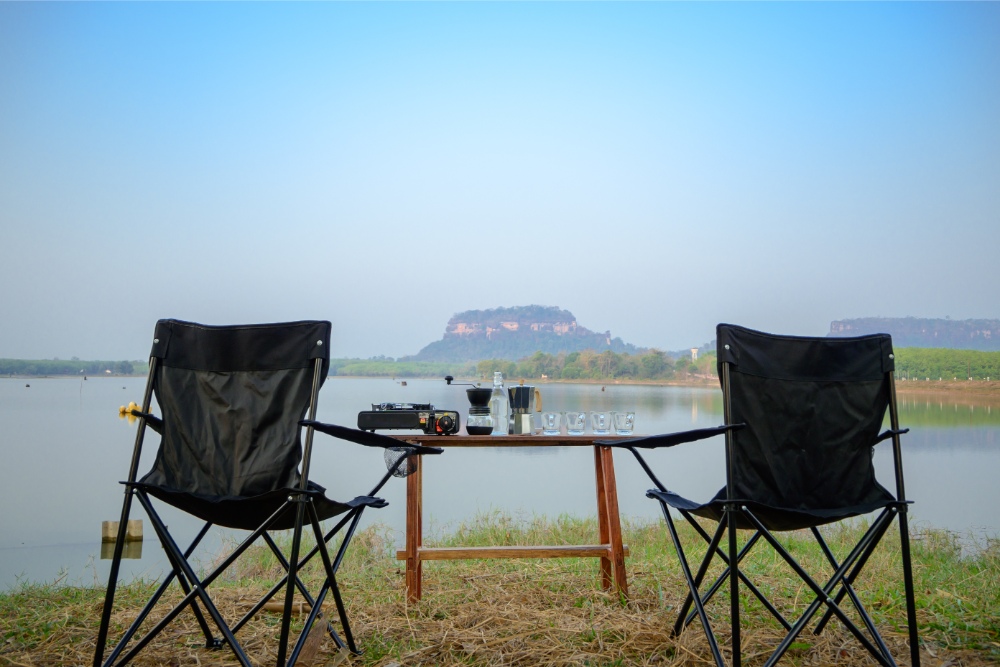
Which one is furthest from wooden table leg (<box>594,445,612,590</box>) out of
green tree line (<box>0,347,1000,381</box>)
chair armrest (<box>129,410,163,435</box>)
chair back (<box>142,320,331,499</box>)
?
green tree line (<box>0,347,1000,381</box>)

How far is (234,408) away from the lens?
2.05 metres

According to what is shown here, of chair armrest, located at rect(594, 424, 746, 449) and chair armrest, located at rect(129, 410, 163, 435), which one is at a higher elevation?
chair armrest, located at rect(129, 410, 163, 435)

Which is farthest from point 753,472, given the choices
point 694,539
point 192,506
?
point 694,539

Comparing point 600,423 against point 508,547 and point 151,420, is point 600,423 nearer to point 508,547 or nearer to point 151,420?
point 508,547

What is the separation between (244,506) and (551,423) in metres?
1.34

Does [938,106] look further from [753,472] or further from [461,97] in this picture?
[753,472]

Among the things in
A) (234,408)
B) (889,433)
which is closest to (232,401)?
(234,408)

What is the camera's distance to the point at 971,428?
13227 mm

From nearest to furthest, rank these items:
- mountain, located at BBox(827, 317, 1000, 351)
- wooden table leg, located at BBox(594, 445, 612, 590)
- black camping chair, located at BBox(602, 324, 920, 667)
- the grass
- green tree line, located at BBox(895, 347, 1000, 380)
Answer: black camping chair, located at BBox(602, 324, 920, 667) → the grass → wooden table leg, located at BBox(594, 445, 612, 590) → green tree line, located at BBox(895, 347, 1000, 380) → mountain, located at BBox(827, 317, 1000, 351)

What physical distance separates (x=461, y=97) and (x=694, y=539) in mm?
15942

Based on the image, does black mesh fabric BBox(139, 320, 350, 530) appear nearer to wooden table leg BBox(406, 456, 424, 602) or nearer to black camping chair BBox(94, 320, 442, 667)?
black camping chair BBox(94, 320, 442, 667)

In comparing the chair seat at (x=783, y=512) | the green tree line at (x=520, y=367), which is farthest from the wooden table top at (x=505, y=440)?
the green tree line at (x=520, y=367)

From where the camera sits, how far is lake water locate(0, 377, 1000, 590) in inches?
247

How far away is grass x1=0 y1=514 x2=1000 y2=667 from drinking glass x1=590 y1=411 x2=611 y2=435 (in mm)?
605
